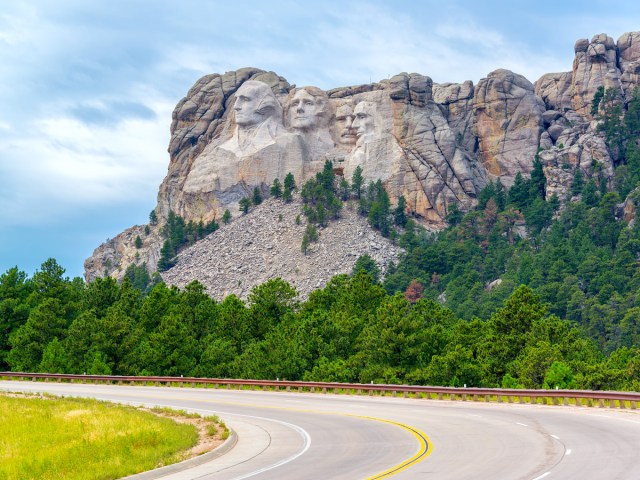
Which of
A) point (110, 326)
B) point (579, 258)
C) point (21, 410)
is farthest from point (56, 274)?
point (579, 258)

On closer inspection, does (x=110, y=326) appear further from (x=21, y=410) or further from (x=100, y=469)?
(x=100, y=469)

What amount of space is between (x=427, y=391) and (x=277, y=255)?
137696mm

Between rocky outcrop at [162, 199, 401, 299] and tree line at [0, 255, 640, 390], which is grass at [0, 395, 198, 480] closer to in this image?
tree line at [0, 255, 640, 390]

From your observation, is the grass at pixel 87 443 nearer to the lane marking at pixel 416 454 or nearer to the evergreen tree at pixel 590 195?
the lane marking at pixel 416 454

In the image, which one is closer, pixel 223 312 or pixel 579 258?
pixel 223 312

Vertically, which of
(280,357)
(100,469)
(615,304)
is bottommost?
(100,469)

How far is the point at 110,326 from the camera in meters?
87.6

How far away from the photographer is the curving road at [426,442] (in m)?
21.4

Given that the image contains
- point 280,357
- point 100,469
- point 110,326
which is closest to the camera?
point 100,469

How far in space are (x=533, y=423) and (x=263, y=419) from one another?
39.4 feet

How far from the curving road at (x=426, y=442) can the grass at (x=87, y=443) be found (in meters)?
1.77

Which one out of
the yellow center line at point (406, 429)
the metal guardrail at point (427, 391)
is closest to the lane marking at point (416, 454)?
the yellow center line at point (406, 429)

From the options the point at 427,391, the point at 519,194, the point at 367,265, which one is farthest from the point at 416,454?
the point at 519,194

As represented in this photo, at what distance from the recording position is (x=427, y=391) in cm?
4884
